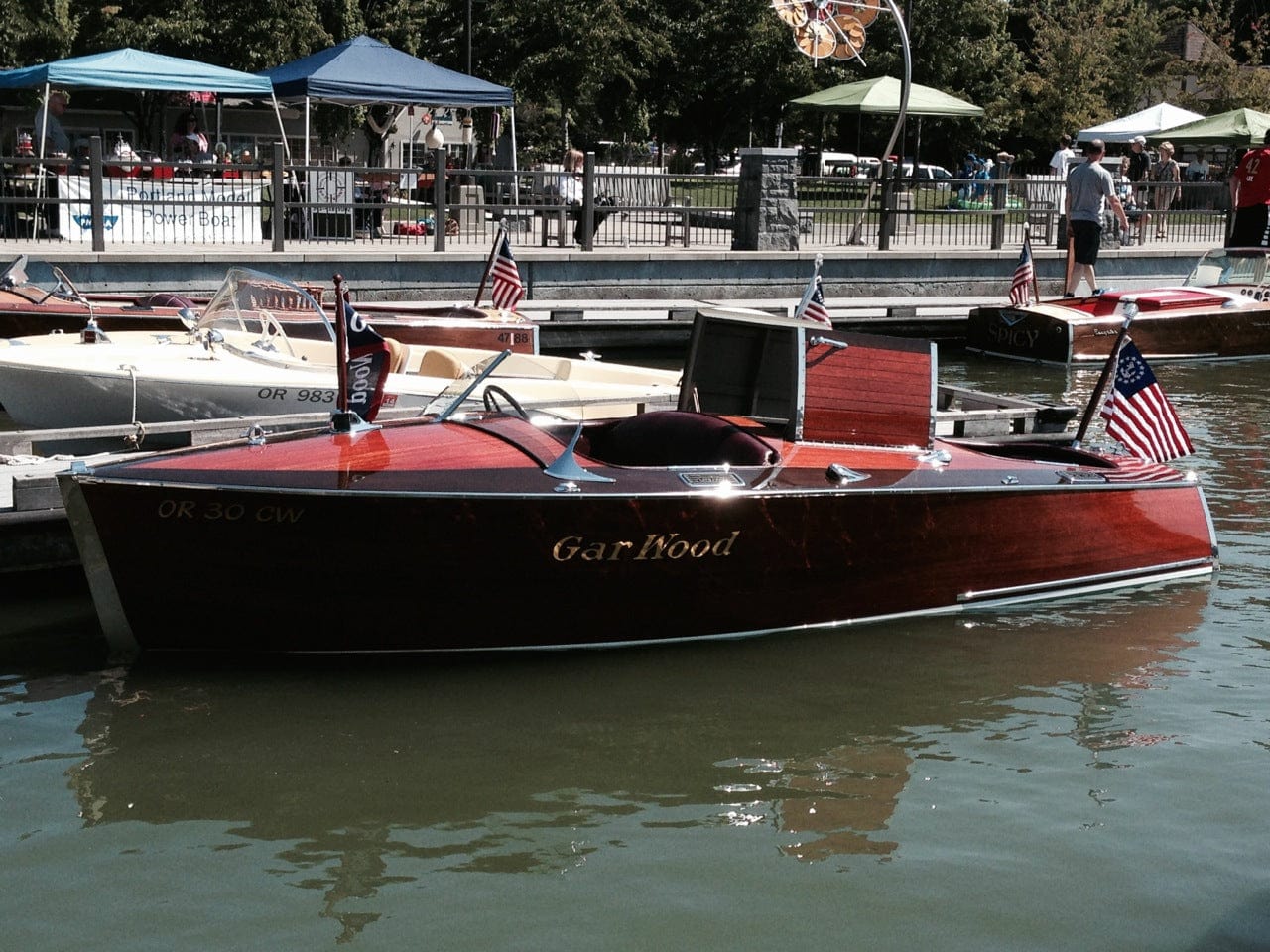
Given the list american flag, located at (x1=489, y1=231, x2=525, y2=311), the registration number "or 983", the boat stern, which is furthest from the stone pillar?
the boat stern

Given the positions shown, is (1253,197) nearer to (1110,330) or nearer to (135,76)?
(1110,330)

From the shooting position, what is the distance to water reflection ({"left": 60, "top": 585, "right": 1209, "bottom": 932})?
6.53 metres

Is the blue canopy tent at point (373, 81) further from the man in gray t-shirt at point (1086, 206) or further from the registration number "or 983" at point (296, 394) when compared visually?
the registration number "or 983" at point (296, 394)

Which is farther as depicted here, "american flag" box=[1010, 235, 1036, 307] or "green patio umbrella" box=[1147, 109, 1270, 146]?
"green patio umbrella" box=[1147, 109, 1270, 146]

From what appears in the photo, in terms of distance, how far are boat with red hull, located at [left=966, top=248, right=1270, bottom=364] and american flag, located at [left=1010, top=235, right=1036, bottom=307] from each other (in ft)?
0.50

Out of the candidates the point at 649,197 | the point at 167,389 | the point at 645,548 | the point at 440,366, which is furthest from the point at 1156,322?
the point at 645,548

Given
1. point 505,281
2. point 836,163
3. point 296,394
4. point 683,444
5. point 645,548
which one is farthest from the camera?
point 836,163

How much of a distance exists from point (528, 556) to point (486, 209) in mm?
13503

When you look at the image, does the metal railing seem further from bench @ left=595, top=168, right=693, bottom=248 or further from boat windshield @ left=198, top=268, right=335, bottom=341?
boat windshield @ left=198, top=268, right=335, bottom=341

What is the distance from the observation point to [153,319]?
14766 millimetres

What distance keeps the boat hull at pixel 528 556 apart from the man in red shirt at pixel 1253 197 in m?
12.2

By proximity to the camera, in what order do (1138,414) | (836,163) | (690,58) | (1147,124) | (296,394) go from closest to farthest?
(1138,414) → (296,394) → (1147,124) → (690,58) → (836,163)

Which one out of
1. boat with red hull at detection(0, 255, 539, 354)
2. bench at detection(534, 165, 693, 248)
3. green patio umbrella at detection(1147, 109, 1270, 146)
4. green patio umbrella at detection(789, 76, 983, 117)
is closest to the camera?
boat with red hull at detection(0, 255, 539, 354)

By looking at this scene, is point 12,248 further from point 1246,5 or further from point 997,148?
point 1246,5
